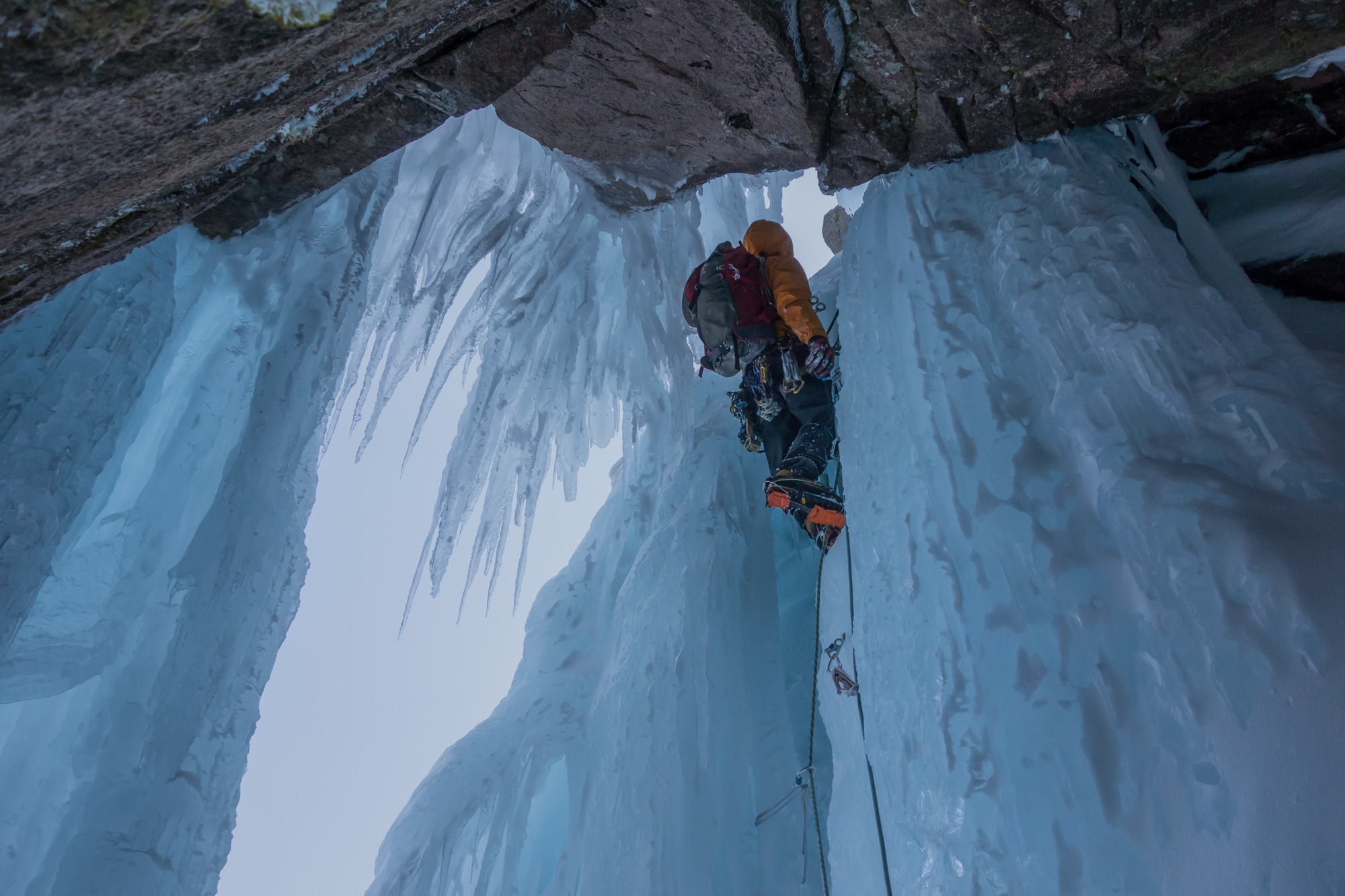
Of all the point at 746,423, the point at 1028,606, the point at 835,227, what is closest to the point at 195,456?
the point at 746,423

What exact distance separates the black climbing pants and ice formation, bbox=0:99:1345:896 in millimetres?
538

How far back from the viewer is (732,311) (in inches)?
152

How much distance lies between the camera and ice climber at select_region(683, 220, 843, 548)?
3662 mm

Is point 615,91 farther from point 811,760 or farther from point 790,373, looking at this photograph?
point 811,760

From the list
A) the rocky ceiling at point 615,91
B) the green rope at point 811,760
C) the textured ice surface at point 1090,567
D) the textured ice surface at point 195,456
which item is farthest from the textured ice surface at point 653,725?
the rocky ceiling at point 615,91

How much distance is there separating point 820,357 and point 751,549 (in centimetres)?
133

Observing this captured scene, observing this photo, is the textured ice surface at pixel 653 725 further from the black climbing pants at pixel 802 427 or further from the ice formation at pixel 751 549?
the black climbing pants at pixel 802 427

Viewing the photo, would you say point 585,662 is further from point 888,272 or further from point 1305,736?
point 1305,736

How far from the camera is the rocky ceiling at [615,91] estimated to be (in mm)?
1482

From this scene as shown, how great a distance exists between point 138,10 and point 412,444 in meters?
3.53

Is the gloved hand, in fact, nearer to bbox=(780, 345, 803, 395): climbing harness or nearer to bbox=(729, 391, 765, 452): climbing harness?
bbox=(780, 345, 803, 395): climbing harness

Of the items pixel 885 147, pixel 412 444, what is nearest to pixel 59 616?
pixel 412 444

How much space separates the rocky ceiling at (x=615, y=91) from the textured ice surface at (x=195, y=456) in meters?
0.49

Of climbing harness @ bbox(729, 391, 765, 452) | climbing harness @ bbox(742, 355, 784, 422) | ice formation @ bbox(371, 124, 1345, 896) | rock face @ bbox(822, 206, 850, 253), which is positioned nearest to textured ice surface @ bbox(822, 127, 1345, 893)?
ice formation @ bbox(371, 124, 1345, 896)
